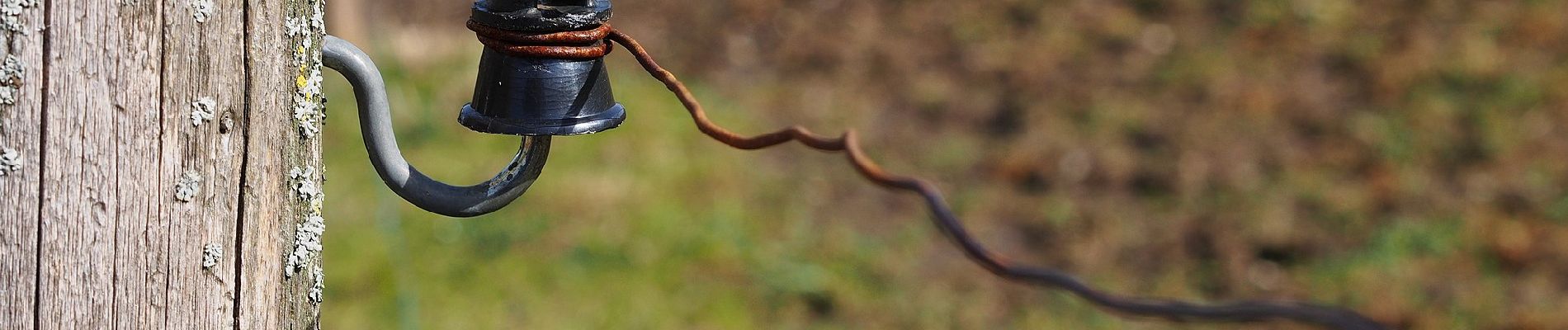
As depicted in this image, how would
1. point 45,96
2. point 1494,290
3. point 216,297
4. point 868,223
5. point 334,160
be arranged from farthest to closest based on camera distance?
point 334,160, point 868,223, point 1494,290, point 216,297, point 45,96

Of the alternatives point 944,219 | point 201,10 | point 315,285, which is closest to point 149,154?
point 201,10

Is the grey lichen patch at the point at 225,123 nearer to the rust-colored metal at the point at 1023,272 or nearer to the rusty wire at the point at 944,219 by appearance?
the rusty wire at the point at 944,219

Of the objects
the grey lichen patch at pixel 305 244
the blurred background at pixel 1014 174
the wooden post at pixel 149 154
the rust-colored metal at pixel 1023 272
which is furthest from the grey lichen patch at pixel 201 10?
the blurred background at pixel 1014 174

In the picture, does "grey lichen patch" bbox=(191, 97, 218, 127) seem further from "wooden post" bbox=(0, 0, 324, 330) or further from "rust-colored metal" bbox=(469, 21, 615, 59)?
"rust-colored metal" bbox=(469, 21, 615, 59)

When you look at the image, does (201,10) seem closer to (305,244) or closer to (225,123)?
(225,123)

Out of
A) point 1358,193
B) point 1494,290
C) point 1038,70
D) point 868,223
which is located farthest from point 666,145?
point 1494,290

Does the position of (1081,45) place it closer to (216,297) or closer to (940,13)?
(940,13)

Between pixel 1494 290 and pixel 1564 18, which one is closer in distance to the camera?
pixel 1494 290
